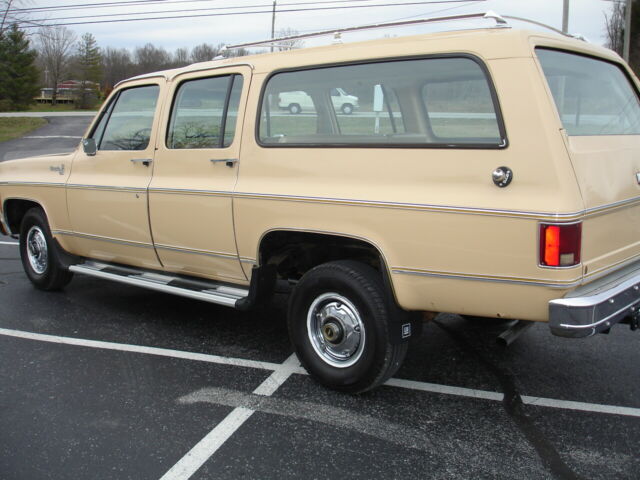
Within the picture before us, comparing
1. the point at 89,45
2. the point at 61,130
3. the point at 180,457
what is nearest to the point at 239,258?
the point at 180,457

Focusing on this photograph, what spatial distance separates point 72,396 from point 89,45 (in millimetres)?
62543

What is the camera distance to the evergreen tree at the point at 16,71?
47.2 m

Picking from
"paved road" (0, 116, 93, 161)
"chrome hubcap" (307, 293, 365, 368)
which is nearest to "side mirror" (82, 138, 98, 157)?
"chrome hubcap" (307, 293, 365, 368)

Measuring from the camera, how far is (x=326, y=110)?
4.11 meters

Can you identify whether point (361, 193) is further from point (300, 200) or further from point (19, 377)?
point (19, 377)

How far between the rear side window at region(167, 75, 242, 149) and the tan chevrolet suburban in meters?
0.02

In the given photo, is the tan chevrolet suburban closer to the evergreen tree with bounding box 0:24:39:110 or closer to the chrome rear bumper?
the chrome rear bumper

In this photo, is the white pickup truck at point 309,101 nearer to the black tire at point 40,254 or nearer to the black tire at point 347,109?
the black tire at point 347,109

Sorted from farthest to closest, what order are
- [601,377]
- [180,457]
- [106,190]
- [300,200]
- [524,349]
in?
[106,190]
[524,349]
[601,377]
[300,200]
[180,457]

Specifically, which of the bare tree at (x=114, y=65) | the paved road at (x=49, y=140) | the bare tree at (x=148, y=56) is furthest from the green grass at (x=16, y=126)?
the bare tree at (x=114, y=65)

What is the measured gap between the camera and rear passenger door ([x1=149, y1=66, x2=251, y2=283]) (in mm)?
4410

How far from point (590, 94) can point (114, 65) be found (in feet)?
202

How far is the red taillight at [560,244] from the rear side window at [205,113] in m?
2.27

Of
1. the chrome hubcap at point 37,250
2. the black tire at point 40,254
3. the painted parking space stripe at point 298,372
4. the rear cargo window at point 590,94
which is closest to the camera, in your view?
the rear cargo window at point 590,94
